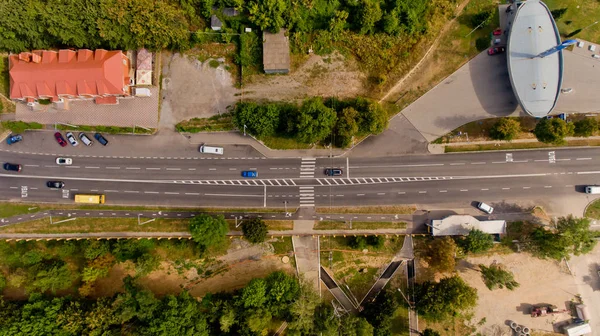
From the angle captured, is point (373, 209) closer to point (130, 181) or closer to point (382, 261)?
point (382, 261)

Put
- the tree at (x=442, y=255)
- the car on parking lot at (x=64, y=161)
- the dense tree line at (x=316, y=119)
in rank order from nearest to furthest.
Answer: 1. the dense tree line at (x=316, y=119)
2. the tree at (x=442, y=255)
3. the car on parking lot at (x=64, y=161)

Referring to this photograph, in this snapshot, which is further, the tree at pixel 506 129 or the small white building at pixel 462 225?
the small white building at pixel 462 225

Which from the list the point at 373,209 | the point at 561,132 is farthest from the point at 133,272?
the point at 561,132

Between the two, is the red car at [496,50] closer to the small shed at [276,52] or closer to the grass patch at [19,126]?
the small shed at [276,52]

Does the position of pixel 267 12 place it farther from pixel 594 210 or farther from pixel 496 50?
pixel 594 210

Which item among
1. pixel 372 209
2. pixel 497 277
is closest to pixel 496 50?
pixel 372 209

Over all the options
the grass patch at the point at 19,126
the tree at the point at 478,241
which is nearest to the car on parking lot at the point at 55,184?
the grass patch at the point at 19,126

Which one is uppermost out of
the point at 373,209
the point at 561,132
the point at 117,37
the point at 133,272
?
the point at 117,37
